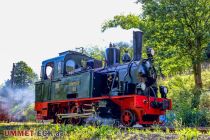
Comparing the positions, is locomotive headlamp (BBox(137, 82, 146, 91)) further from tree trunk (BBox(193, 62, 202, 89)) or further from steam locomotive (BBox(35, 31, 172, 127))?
tree trunk (BBox(193, 62, 202, 89))

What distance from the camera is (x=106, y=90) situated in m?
12.3

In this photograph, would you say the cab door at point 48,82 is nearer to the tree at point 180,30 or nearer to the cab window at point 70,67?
the cab window at point 70,67

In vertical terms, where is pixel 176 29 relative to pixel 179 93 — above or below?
above

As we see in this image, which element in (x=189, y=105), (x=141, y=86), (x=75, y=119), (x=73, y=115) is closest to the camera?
(x=141, y=86)

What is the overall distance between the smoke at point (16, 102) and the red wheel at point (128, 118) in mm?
14185

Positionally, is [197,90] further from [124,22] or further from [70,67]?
[70,67]

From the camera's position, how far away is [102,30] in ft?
68.3

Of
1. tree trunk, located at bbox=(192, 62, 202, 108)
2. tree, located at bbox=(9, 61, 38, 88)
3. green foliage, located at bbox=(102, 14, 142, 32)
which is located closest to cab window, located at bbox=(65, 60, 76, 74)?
green foliage, located at bbox=(102, 14, 142, 32)

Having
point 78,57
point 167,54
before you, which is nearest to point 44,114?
point 78,57

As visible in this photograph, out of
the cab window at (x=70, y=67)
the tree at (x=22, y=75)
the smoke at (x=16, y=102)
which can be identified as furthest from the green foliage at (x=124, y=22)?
the tree at (x=22, y=75)

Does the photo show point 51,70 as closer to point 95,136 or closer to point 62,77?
point 62,77

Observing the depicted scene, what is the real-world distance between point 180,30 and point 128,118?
7.41 m

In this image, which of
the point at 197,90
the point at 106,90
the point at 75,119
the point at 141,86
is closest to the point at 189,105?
the point at 197,90

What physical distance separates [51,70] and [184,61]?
305 inches
